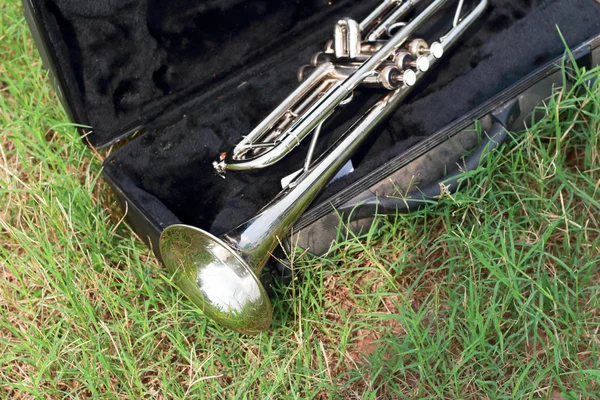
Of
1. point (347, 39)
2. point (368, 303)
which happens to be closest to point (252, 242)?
point (368, 303)

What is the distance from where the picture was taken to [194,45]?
2.23m

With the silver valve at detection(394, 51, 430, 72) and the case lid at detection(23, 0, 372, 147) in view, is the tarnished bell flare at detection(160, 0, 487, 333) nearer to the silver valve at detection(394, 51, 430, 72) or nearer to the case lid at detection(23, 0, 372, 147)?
the silver valve at detection(394, 51, 430, 72)

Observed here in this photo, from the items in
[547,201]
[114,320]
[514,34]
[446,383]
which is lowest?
[446,383]

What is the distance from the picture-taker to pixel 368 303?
1937mm

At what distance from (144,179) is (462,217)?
103cm

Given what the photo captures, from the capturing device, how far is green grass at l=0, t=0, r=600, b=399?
1.74 metres

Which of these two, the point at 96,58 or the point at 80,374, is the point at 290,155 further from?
the point at 80,374

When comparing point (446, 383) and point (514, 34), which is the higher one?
point (514, 34)

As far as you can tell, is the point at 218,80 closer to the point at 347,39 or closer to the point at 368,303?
A: the point at 347,39

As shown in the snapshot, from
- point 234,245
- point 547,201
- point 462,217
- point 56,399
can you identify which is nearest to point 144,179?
point 234,245

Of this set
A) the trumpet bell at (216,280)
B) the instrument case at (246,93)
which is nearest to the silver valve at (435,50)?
the instrument case at (246,93)

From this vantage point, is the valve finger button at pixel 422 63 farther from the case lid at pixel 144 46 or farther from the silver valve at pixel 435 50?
the case lid at pixel 144 46

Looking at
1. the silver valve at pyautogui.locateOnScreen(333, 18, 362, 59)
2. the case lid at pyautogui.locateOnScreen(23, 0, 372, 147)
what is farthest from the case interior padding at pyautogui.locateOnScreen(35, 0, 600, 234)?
the silver valve at pyautogui.locateOnScreen(333, 18, 362, 59)

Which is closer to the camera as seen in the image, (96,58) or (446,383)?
(446,383)
